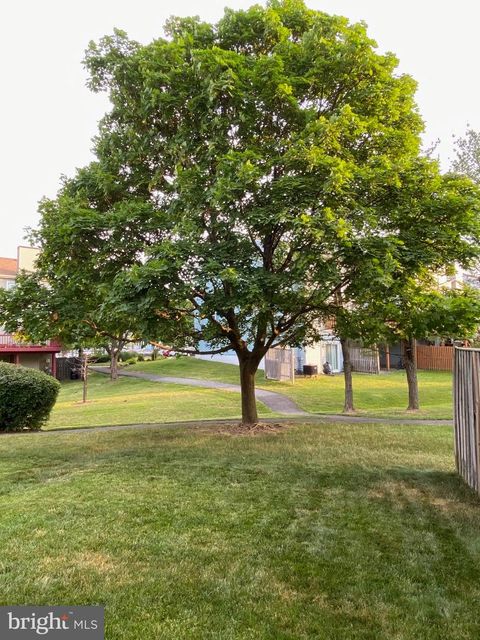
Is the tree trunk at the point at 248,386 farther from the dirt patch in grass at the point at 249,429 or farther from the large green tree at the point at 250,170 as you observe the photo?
the large green tree at the point at 250,170

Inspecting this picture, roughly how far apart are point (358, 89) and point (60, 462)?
28.8ft

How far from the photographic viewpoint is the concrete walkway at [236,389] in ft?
59.4

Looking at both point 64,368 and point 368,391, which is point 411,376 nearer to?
point 368,391

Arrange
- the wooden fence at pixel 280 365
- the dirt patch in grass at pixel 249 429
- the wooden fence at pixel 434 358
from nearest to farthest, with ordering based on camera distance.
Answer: the dirt patch in grass at pixel 249 429, the wooden fence at pixel 280 365, the wooden fence at pixel 434 358

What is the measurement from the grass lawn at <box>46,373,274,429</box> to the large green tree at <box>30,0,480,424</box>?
783 cm

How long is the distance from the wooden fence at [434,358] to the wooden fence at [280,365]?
476 inches

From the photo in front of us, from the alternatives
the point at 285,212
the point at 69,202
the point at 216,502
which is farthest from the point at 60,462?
the point at 285,212

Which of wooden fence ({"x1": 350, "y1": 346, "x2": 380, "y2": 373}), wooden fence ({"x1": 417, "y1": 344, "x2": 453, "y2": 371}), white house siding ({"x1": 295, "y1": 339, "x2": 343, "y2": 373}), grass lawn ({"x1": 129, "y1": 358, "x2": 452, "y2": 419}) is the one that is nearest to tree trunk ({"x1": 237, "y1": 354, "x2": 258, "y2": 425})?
grass lawn ({"x1": 129, "y1": 358, "x2": 452, "y2": 419})

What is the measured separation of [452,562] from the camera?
13.2ft

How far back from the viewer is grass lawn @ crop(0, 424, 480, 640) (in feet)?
10.3

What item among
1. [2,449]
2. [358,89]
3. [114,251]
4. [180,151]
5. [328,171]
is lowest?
[2,449]

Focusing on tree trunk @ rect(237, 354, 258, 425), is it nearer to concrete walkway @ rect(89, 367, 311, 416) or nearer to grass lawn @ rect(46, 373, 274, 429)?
grass lawn @ rect(46, 373, 274, 429)

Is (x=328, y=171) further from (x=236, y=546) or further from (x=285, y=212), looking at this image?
(x=236, y=546)

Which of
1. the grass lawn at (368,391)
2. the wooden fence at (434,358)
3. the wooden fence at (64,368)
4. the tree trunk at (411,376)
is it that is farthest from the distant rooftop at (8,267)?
the wooden fence at (434,358)
